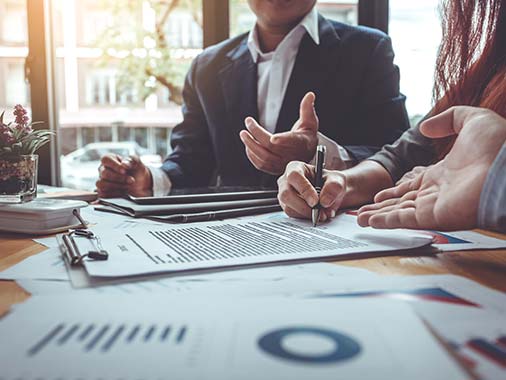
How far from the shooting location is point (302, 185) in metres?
0.88

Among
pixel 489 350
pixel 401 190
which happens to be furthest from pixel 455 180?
pixel 489 350

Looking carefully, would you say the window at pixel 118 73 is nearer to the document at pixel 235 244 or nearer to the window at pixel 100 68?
the window at pixel 100 68

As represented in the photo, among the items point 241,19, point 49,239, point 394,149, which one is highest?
point 241,19

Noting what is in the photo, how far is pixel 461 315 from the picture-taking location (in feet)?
1.38

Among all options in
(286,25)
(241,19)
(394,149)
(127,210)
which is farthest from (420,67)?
(127,210)

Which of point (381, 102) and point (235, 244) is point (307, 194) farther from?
point (381, 102)

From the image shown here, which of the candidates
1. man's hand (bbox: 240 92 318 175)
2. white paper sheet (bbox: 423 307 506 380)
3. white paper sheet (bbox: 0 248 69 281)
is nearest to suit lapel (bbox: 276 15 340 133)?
man's hand (bbox: 240 92 318 175)

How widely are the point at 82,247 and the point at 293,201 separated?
1.32ft

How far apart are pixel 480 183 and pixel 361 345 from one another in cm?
33

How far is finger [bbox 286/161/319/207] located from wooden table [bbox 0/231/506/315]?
246 mm

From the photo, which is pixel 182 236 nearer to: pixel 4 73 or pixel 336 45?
pixel 336 45

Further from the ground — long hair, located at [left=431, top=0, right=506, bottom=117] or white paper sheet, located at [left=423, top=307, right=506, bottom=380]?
long hair, located at [left=431, top=0, right=506, bottom=117]

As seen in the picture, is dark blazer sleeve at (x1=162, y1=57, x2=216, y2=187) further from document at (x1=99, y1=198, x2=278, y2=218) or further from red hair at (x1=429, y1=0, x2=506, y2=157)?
red hair at (x1=429, y1=0, x2=506, y2=157)

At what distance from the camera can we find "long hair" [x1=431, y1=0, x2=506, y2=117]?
0.99 metres
